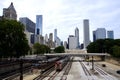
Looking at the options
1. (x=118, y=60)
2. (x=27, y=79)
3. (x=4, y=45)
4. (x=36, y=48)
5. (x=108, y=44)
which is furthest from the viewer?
(x=36, y=48)

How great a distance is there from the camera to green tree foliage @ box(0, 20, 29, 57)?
86.6 metres

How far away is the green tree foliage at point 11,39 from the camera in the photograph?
284 ft

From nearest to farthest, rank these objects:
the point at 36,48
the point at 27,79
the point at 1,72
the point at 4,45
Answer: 1. the point at 27,79
2. the point at 1,72
3. the point at 4,45
4. the point at 36,48

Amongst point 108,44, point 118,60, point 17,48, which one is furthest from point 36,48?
point 17,48

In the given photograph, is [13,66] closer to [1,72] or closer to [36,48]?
[1,72]

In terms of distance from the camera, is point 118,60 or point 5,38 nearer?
point 5,38

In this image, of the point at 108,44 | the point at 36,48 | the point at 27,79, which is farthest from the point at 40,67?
the point at 36,48

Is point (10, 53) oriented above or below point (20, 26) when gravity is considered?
below

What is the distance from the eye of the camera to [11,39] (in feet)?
293

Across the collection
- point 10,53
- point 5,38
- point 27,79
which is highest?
point 5,38

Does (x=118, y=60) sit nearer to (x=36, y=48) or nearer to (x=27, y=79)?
(x=27, y=79)

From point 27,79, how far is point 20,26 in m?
43.4

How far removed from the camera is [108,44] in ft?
568

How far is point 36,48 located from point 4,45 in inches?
4399
